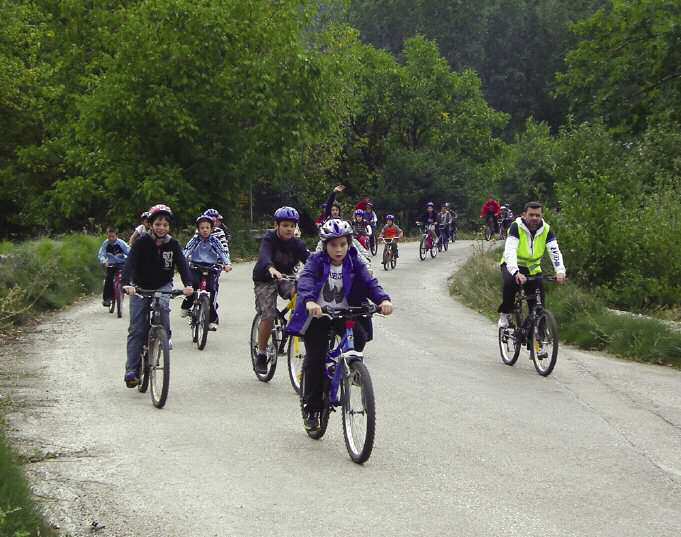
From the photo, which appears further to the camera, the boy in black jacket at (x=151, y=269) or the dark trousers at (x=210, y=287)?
the dark trousers at (x=210, y=287)

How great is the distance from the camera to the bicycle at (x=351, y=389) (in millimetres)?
7598

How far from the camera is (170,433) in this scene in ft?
28.8

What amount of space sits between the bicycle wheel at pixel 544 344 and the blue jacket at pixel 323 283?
4.28 metres

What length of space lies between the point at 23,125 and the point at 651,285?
32.1 metres

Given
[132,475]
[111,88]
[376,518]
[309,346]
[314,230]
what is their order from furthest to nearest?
[314,230] → [111,88] → [309,346] → [132,475] → [376,518]

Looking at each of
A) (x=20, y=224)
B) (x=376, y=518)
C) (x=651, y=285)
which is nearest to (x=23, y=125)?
(x=20, y=224)

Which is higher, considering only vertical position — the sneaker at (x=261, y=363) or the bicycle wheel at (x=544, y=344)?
the bicycle wheel at (x=544, y=344)

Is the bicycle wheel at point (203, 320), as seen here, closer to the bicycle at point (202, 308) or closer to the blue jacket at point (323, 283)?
the bicycle at point (202, 308)

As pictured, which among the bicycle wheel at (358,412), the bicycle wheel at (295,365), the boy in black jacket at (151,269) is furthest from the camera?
the bicycle wheel at (295,365)

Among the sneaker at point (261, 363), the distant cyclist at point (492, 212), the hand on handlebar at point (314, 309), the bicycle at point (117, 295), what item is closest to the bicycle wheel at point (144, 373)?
the sneaker at point (261, 363)

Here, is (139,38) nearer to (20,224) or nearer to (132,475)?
(20,224)

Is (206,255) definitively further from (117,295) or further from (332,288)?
(332,288)

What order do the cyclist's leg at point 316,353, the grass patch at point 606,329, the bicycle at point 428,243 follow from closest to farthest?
1. the cyclist's leg at point 316,353
2. the grass patch at point 606,329
3. the bicycle at point 428,243

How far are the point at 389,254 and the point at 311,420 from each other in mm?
22546
